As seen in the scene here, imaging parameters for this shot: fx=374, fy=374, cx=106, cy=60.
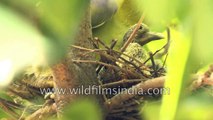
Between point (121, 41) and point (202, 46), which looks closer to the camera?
point (202, 46)

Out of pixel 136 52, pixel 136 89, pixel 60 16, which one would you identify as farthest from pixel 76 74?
pixel 60 16

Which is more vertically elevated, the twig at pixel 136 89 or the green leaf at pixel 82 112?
the twig at pixel 136 89

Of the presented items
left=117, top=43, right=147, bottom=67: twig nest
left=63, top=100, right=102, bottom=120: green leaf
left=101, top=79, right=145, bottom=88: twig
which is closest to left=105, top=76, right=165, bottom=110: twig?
left=101, top=79, right=145, bottom=88: twig

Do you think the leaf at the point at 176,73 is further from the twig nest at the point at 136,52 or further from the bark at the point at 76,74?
the twig nest at the point at 136,52

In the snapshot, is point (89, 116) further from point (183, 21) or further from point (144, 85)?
point (144, 85)

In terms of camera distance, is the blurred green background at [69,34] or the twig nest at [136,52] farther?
the twig nest at [136,52]

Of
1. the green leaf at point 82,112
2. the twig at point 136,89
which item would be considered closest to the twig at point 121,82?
the twig at point 136,89

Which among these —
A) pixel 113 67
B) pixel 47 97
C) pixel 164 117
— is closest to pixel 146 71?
pixel 113 67

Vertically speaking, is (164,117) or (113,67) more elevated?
(113,67)
